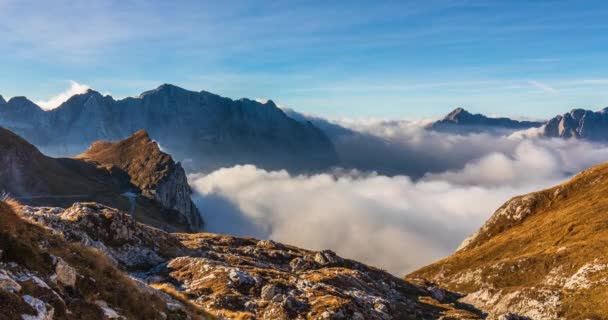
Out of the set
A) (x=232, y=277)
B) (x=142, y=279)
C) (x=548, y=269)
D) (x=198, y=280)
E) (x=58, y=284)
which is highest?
(x=548, y=269)

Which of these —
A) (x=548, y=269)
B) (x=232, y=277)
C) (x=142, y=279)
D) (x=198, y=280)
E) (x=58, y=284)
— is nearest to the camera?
(x=58, y=284)

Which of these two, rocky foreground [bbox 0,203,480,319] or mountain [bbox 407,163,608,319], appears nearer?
rocky foreground [bbox 0,203,480,319]

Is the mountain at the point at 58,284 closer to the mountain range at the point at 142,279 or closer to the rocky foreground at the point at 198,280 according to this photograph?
the mountain range at the point at 142,279

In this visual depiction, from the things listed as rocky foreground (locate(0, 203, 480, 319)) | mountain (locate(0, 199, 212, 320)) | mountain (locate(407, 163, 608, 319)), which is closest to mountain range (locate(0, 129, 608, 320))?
mountain (locate(0, 199, 212, 320))

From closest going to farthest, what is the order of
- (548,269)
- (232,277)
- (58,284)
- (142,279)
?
1. (58,284)
2. (142,279)
3. (232,277)
4. (548,269)

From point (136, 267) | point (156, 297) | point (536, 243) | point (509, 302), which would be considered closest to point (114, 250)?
point (136, 267)

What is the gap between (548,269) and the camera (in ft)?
415

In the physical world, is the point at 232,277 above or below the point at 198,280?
above

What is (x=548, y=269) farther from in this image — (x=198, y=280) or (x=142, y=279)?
(x=142, y=279)

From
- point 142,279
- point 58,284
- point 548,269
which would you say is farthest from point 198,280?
point 548,269

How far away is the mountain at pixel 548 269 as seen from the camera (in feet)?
313

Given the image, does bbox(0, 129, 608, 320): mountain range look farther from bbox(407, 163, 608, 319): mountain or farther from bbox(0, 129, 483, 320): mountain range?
bbox(407, 163, 608, 319): mountain

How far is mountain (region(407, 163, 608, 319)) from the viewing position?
9544 cm

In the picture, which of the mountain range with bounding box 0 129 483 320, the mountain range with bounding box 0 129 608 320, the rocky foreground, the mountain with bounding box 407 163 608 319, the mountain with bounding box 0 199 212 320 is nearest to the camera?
the mountain with bounding box 0 199 212 320
